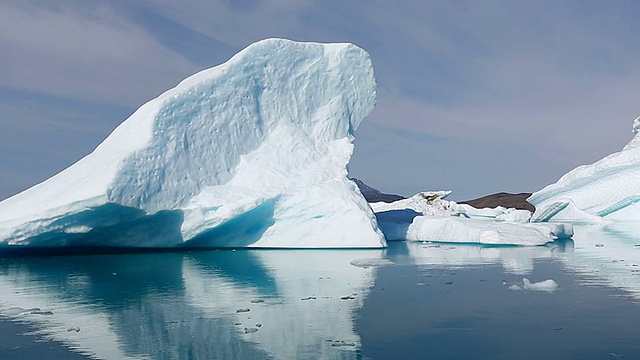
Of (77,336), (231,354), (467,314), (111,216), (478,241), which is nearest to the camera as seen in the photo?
(231,354)

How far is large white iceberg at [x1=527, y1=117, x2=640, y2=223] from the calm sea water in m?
16.0

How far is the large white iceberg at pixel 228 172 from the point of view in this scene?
10031 millimetres

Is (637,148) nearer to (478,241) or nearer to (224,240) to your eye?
(478,241)

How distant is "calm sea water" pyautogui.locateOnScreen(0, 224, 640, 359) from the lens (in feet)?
14.5

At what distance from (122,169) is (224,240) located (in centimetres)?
308

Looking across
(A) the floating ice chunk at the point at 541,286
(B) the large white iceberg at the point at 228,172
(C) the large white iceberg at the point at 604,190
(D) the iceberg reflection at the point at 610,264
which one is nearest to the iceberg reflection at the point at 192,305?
(B) the large white iceberg at the point at 228,172

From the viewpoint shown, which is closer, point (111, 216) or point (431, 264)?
point (431, 264)

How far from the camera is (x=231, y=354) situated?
13.9ft

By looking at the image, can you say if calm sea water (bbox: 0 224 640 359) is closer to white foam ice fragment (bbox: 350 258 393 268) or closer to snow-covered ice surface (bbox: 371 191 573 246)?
white foam ice fragment (bbox: 350 258 393 268)

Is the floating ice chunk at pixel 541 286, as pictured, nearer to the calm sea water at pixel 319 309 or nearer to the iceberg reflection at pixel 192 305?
the calm sea water at pixel 319 309

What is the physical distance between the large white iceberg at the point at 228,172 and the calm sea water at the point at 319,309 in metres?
1.01

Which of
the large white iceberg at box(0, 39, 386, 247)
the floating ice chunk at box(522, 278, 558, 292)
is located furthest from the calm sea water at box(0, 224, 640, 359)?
the large white iceberg at box(0, 39, 386, 247)

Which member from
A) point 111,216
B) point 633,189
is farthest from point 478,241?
point 633,189

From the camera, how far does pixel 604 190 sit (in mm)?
25594
